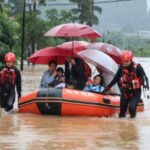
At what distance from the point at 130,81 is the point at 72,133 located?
8.54 ft

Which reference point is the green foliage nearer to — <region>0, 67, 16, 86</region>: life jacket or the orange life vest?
<region>0, 67, 16, 86</region>: life jacket

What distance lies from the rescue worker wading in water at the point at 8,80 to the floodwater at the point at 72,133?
0.33 m

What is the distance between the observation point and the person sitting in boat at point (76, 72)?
46.8ft

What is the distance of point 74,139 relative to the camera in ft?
31.5

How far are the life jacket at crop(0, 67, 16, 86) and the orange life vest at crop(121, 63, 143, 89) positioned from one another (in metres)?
2.38

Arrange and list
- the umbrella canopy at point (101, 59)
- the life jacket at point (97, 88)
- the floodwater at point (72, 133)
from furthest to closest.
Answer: the umbrella canopy at point (101, 59)
the life jacket at point (97, 88)
the floodwater at point (72, 133)

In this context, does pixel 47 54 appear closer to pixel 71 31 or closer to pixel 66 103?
pixel 71 31

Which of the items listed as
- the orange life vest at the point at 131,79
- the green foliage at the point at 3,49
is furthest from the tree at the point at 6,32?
the orange life vest at the point at 131,79

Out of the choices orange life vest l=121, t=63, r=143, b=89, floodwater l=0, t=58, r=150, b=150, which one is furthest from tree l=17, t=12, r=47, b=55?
orange life vest l=121, t=63, r=143, b=89

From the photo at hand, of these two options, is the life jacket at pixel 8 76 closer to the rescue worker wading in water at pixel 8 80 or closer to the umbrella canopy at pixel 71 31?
the rescue worker wading in water at pixel 8 80

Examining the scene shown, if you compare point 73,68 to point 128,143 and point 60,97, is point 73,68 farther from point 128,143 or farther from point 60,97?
point 128,143

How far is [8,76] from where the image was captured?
12.7 m

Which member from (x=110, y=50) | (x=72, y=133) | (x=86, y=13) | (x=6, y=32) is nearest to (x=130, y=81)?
(x=72, y=133)

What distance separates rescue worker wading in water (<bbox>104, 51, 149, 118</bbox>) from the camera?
12.3 m
